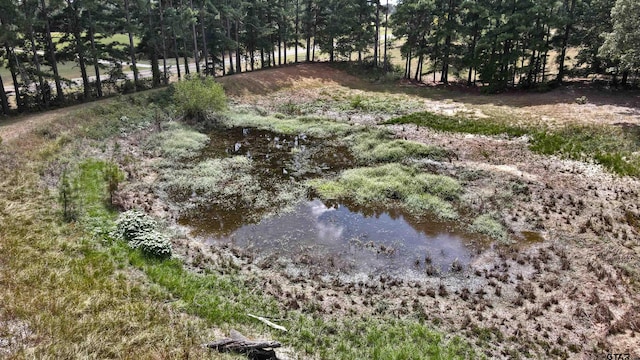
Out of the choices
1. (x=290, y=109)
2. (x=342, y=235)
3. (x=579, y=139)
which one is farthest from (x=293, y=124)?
(x=579, y=139)

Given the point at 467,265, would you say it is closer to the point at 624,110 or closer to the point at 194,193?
the point at 194,193

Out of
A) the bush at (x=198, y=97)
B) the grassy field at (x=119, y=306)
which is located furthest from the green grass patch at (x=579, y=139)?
the grassy field at (x=119, y=306)

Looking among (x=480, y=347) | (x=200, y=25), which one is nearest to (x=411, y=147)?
(x=480, y=347)

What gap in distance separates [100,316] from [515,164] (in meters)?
22.3

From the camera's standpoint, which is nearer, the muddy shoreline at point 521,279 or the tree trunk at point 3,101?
the muddy shoreline at point 521,279

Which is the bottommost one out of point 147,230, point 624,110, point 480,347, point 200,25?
point 480,347

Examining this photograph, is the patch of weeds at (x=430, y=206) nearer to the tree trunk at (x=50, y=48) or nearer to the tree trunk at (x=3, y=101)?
the tree trunk at (x=50, y=48)

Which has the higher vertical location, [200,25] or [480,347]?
[200,25]

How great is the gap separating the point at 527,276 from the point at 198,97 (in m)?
25.9

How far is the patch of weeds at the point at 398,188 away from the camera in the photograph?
19578 mm

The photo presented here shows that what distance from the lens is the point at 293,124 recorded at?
109ft

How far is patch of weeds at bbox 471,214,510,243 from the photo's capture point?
16734mm

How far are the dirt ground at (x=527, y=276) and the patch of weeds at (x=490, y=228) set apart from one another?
558 millimetres

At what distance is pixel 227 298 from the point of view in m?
12.3
